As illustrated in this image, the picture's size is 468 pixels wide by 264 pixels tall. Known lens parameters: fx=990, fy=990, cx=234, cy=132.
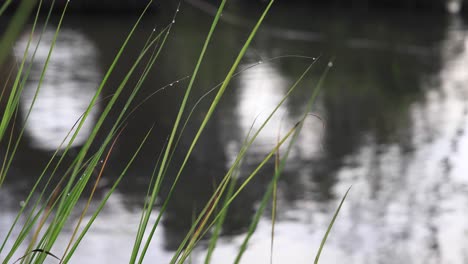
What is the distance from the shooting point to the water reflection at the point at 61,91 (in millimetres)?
5066

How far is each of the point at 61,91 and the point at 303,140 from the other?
2018mm

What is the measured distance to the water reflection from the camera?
16.6 ft

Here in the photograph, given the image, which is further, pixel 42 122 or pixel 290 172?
pixel 42 122

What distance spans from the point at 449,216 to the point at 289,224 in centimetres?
57

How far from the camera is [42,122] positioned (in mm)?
5285

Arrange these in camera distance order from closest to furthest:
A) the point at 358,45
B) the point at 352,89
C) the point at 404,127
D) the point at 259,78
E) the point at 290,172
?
1. the point at 290,172
2. the point at 404,127
3. the point at 352,89
4. the point at 259,78
5. the point at 358,45

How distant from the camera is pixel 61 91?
251 inches

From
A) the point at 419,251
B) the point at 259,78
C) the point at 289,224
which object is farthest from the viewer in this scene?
the point at 259,78

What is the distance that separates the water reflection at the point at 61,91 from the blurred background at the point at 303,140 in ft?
0.05

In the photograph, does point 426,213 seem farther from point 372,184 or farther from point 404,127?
point 404,127

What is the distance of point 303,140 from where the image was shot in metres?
5.02

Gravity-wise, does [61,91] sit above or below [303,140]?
above

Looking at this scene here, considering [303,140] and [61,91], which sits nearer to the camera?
[303,140]

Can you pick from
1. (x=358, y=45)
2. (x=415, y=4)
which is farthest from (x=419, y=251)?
(x=415, y=4)
